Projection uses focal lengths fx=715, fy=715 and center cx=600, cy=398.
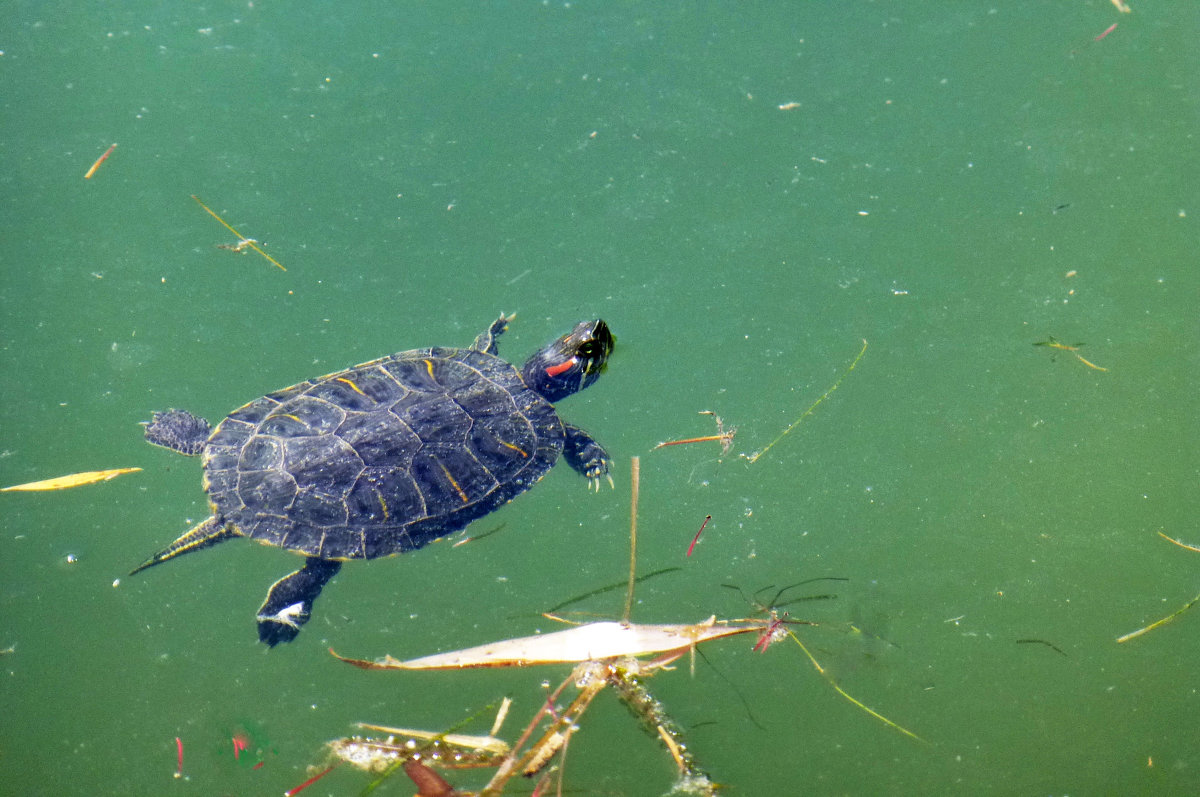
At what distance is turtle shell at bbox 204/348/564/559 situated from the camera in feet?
7.06

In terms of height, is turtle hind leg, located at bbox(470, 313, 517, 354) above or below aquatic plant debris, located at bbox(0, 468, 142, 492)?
above

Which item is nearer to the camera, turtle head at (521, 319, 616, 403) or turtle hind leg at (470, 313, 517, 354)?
turtle head at (521, 319, 616, 403)

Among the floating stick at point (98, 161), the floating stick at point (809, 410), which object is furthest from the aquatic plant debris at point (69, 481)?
the floating stick at point (809, 410)

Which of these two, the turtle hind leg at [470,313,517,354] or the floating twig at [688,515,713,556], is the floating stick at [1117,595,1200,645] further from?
the turtle hind leg at [470,313,517,354]

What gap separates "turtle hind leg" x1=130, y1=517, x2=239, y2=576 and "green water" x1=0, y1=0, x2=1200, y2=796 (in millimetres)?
119

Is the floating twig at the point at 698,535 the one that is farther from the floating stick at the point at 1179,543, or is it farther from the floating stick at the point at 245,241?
the floating stick at the point at 245,241

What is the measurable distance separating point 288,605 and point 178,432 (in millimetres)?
707

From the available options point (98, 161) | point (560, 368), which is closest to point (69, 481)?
point (98, 161)

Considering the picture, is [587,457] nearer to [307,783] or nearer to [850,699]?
[850,699]

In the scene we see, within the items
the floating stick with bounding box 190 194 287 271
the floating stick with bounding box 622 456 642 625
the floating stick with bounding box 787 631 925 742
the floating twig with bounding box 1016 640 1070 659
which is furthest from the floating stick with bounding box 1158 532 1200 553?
the floating stick with bounding box 190 194 287 271

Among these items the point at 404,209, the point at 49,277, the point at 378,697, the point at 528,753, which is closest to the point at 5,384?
the point at 49,277

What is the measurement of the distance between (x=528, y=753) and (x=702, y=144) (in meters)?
2.23

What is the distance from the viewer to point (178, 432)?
239 centimetres

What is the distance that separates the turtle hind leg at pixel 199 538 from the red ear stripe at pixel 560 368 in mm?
1113
